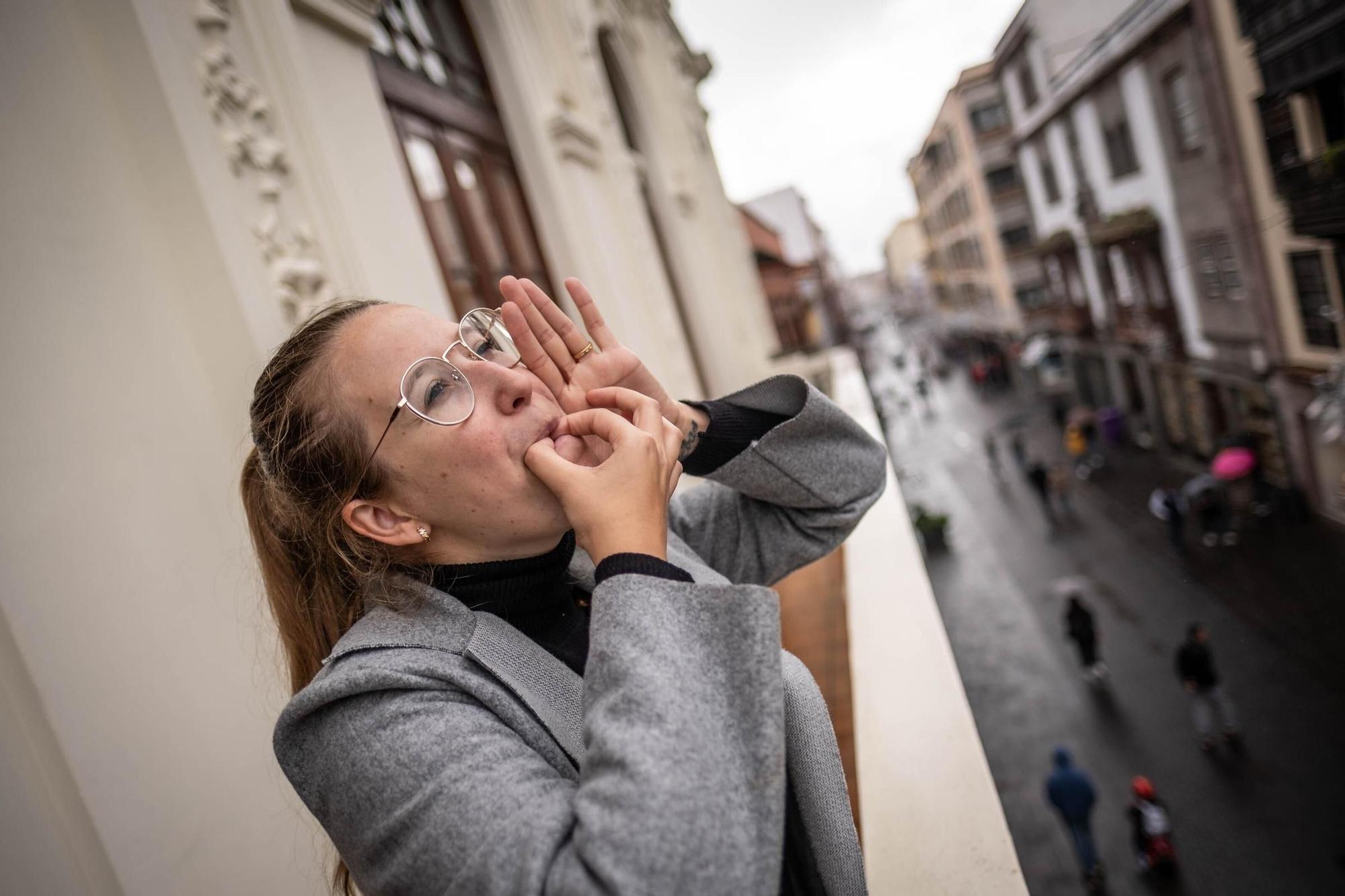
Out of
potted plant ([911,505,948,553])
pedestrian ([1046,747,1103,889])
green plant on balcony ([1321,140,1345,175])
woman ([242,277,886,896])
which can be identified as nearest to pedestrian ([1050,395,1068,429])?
potted plant ([911,505,948,553])

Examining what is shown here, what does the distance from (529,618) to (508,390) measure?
0.39 meters

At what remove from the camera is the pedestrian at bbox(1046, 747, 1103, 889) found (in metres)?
4.96

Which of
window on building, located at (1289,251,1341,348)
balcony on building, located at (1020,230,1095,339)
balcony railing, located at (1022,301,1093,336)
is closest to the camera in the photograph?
window on building, located at (1289,251,1341,348)

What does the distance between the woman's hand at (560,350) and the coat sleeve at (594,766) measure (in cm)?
49

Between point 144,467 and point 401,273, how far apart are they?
1.36 m

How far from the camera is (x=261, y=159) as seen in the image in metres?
2.04

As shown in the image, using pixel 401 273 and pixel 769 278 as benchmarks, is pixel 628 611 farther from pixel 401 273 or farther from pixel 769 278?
pixel 769 278

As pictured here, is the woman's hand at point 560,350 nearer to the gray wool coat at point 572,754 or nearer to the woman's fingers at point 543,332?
the woman's fingers at point 543,332

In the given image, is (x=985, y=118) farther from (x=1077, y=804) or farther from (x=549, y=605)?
(x=549, y=605)

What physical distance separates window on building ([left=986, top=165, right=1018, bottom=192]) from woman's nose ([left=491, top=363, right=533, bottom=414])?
30.2 metres

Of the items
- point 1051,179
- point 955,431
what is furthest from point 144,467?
point 955,431

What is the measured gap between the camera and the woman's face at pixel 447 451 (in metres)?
1.06

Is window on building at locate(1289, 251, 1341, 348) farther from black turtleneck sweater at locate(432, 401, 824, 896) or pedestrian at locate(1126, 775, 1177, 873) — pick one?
black turtleneck sweater at locate(432, 401, 824, 896)

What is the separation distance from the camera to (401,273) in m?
2.78
